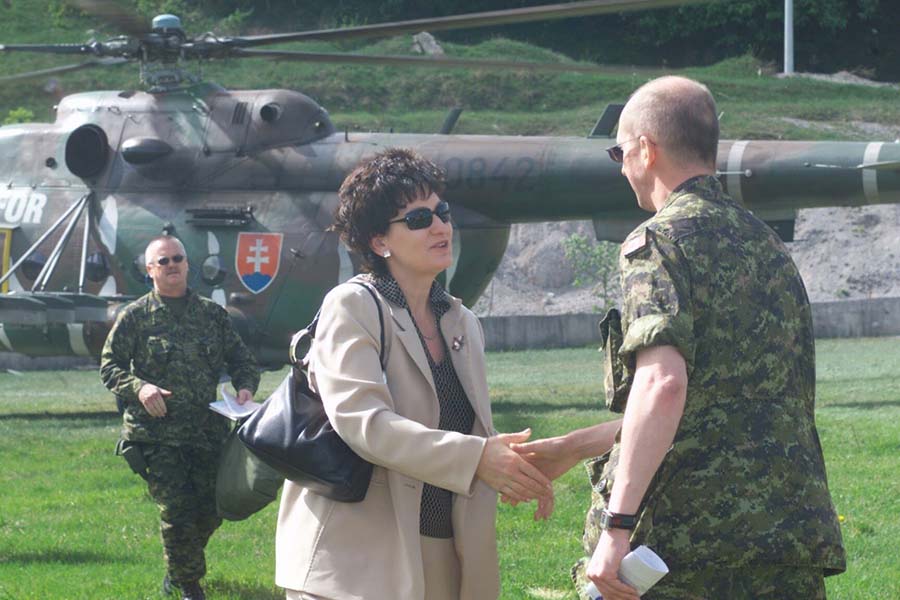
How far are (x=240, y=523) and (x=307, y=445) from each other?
5.04 meters

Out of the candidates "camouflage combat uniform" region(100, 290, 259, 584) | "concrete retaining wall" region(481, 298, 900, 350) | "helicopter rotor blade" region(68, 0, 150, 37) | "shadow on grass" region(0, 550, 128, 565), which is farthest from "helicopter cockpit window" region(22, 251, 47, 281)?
"concrete retaining wall" region(481, 298, 900, 350)

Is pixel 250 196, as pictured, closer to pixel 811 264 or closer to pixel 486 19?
pixel 486 19

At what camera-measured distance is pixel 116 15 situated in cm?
1136

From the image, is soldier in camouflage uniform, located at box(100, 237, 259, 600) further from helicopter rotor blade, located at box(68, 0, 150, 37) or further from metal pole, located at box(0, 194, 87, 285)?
metal pole, located at box(0, 194, 87, 285)

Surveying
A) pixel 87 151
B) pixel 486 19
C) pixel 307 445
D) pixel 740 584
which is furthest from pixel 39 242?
pixel 740 584

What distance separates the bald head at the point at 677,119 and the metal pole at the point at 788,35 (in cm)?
3762

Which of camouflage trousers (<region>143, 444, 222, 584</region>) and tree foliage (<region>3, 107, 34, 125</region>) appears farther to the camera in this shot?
tree foliage (<region>3, 107, 34, 125</region>)

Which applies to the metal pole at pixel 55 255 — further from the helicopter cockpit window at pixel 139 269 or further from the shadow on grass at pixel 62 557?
the shadow on grass at pixel 62 557

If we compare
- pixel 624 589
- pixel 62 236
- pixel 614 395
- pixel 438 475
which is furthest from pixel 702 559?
pixel 62 236

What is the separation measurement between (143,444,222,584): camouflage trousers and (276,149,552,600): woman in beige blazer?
Answer: 112 inches

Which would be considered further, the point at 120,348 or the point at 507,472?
the point at 120,348

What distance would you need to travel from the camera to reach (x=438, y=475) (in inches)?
146

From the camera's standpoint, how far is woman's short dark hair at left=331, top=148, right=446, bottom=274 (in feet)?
13.4

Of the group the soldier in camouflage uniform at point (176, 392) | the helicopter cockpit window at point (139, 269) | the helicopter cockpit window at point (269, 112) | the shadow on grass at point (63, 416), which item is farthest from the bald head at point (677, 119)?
the shadow on grass at point (63, 416)
